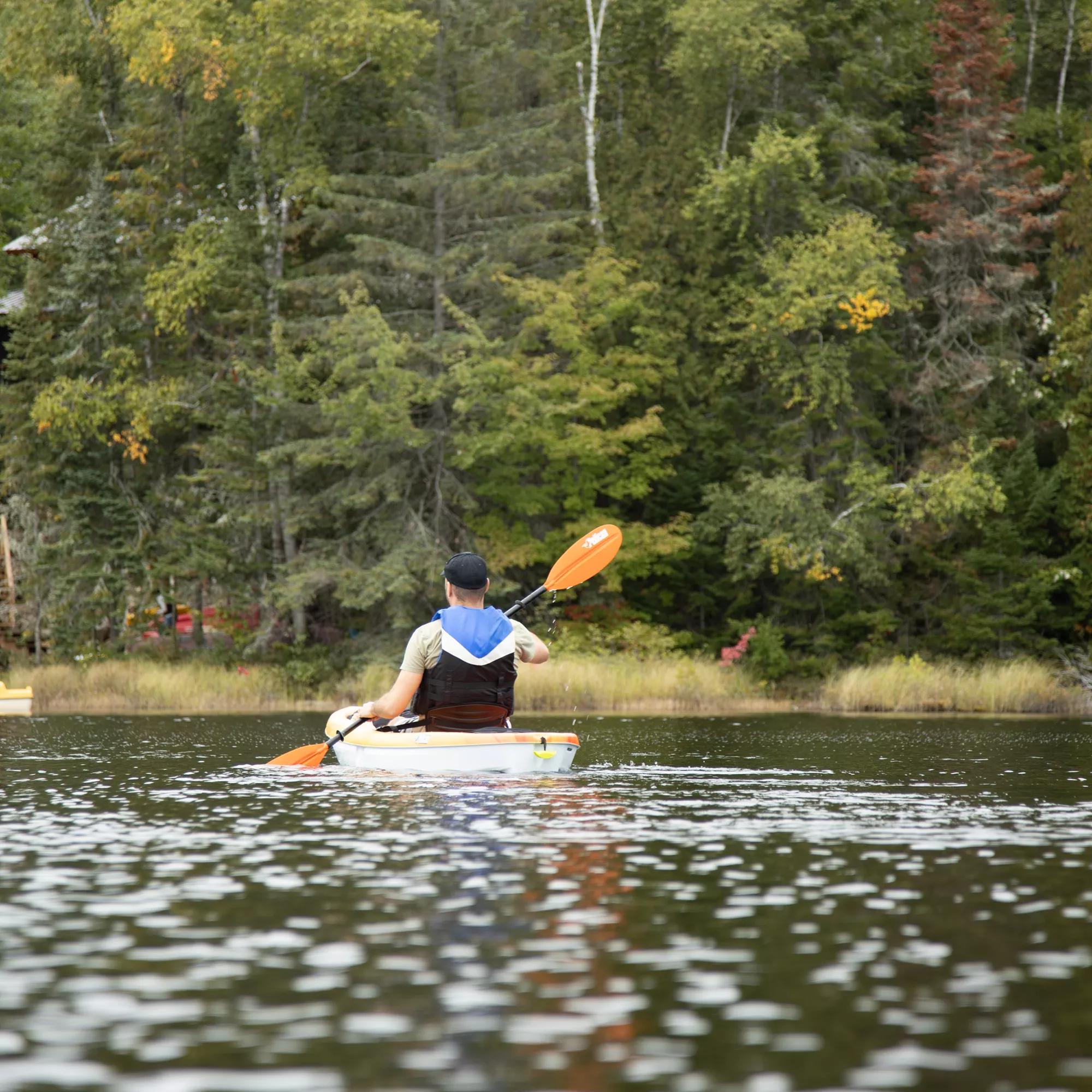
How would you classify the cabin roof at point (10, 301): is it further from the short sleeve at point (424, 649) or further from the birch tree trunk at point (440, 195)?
the short sleeve at point (424, 649)

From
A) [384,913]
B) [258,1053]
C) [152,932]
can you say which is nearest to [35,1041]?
[258,1053]

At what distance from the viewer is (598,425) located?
36.1 metres

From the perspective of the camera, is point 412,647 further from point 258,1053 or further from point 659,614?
point 659,614

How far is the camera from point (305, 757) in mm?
16031

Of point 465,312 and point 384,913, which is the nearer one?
point 384,913

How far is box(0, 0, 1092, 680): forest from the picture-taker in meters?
33.1

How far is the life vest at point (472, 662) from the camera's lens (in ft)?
45.8

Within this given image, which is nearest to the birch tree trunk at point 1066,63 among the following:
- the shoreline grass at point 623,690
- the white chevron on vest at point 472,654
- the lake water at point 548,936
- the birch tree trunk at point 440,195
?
the shoreline grass at point 623,690

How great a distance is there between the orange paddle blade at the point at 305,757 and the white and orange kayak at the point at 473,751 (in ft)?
2.73

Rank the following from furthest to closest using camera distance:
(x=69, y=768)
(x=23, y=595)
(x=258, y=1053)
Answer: (x=23, y=595) → (x=69, y=768) → (x=258, y=1053)

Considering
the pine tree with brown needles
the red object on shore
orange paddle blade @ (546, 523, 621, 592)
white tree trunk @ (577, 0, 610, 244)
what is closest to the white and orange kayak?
orange paddle blade @ (546, 523, 621, 592)

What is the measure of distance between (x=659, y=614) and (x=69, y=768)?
21.0 metres

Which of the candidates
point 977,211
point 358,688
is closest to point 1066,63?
point 977,211

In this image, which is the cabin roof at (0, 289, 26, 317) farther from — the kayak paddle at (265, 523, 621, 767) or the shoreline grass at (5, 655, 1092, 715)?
the kayak paddle at (265, 523, 621, 767)
